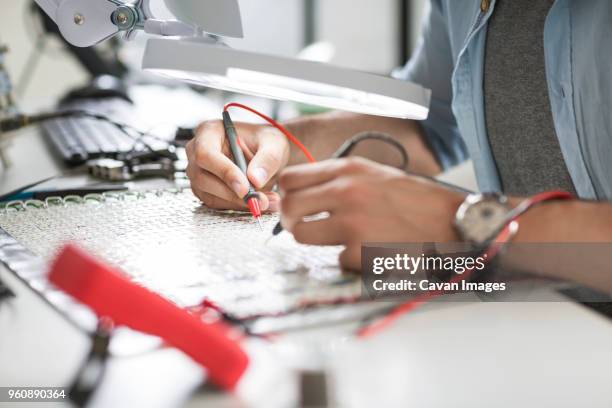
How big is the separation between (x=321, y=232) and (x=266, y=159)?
0.90ft

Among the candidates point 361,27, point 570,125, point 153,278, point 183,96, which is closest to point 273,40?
point 361,27

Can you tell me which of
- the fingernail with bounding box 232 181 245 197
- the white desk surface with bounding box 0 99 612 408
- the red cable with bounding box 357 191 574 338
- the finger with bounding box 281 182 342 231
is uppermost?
the fingernail with bounding box 232 181 245 197

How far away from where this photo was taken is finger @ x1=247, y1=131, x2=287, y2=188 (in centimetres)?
79

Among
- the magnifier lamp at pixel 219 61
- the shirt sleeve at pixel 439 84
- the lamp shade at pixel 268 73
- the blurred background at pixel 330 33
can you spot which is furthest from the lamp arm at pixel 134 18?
the blurred background at pixel 330 33

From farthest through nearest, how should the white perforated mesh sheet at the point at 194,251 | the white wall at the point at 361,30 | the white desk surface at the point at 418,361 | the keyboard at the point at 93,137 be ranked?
the white wall at the point at 361,30 < the keyboard at the point at 93,137 < the white perforated mesh sheet at the point at 194,251 < the white desk surface at the point at 418,361

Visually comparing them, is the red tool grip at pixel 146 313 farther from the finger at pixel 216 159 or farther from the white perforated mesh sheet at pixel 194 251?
the finger at pixel 216 159

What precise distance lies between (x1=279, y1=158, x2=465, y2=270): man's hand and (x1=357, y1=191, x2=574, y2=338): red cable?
0.04 meters

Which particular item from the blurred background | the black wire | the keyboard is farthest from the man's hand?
the blurred background

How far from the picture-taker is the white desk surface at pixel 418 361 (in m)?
0.39

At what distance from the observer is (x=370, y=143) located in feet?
3.84

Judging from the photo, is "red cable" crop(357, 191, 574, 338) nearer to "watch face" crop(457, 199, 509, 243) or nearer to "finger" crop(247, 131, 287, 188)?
"watch face" crop(457, 199, 509, 243)

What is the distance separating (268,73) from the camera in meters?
A: 0.56

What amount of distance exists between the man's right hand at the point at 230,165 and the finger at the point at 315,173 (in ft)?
0.54

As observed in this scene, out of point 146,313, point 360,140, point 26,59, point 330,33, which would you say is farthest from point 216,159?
point 330,33
